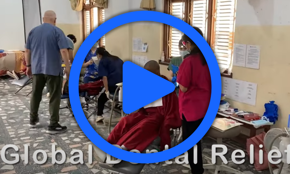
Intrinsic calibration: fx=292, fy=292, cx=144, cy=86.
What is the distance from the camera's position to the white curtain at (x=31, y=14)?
6547mm

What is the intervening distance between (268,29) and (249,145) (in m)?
1.02

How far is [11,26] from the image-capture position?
259 inches

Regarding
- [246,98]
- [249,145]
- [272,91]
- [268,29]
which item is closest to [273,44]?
[268,29]

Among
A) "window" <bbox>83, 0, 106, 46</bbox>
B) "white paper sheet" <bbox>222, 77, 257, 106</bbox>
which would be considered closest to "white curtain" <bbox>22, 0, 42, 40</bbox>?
"window" <bbox>83, 0, 106, 46</bbox>

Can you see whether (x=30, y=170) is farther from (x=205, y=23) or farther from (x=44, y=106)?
(x=205, y=23)

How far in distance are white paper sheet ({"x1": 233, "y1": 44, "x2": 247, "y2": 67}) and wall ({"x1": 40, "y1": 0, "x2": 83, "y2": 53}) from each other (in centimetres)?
380

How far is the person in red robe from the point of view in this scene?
5.99 ft

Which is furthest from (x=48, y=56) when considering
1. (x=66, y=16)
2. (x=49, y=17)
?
(x=66, y=16)

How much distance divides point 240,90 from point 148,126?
1.34 meters

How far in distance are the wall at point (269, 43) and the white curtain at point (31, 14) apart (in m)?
5.08

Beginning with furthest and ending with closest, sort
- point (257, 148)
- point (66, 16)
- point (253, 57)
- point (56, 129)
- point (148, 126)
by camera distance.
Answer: point (66, 16), point (56, 129), point (253, 57), point (257, 148), point (148, 126)

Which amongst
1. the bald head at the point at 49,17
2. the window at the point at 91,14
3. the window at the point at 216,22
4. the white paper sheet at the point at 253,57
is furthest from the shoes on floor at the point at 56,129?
the window at the point at 91,14

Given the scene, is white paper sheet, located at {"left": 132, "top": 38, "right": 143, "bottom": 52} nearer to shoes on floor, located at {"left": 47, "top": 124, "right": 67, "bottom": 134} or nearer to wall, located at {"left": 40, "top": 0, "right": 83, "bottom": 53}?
shoes on floor, located at {"left": 47, "top": 124, "right": 67, "bottom": 134}

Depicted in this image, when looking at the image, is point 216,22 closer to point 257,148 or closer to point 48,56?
point 257,148
